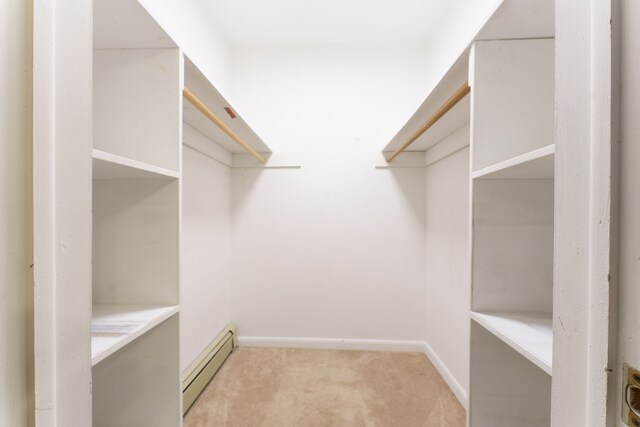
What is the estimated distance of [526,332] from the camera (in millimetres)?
788

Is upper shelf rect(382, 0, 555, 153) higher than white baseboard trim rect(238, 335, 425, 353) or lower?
higher

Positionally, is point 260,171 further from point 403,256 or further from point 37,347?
point 37,347

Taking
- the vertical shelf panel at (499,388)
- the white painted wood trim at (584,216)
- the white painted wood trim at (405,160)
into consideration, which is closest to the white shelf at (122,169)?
the white painted wood trim at (584,216)

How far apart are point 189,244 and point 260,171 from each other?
842 mm

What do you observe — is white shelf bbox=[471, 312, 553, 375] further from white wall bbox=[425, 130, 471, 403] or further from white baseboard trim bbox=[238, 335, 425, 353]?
white baseboard trim bbox=[238, 335, 425, 353]

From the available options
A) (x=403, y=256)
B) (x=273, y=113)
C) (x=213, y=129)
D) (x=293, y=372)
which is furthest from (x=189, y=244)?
(x=403, y=256)

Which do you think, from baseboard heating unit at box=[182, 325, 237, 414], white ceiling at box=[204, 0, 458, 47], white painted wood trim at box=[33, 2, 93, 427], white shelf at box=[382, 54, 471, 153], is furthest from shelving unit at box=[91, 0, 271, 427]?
white ceiling at box=[204, 0, 458, 47]

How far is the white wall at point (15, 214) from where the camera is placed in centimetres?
41

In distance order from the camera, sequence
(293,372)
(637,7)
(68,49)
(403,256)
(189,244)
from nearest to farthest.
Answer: (637,7) < (68,49) < (189,244) < (293,372) < (403,256)

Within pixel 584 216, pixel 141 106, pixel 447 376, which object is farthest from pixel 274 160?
pixel 584 216

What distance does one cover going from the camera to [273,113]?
226cm

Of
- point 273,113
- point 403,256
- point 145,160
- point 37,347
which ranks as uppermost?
point 273,113

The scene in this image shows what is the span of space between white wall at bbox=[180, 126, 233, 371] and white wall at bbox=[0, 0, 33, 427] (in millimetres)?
1035

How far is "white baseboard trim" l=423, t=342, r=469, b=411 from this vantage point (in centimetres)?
158
